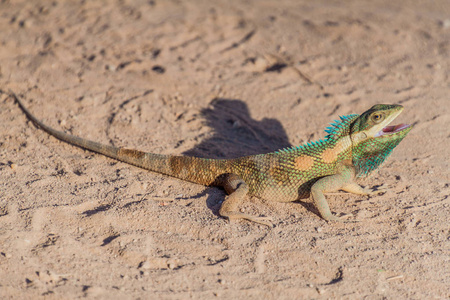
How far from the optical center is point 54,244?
411cm

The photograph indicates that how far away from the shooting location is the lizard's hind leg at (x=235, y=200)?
186 inches

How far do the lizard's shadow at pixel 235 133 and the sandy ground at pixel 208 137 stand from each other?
3 centimetres

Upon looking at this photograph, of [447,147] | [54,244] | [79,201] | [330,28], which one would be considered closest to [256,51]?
[330,28]

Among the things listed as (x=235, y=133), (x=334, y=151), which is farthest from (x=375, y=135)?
(x=235, y=133)

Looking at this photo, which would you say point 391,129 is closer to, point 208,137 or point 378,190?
point 378,190

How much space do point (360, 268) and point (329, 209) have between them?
33.2 inches

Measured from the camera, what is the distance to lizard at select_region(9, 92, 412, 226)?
4.88 meters

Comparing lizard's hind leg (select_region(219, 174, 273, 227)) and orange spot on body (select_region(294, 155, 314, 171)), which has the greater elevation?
orange spot on body (select_region(294, 155, 314, 171))

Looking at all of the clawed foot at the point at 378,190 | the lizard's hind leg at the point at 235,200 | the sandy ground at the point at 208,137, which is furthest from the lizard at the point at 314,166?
the clawed foot at the point at 378,190

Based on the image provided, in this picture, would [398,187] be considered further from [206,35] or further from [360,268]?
[206,35]

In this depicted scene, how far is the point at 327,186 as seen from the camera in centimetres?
490

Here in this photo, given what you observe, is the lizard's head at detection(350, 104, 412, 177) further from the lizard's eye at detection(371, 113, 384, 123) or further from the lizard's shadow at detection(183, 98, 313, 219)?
the lizard's shadow at detection(183, 98, 313, 219)

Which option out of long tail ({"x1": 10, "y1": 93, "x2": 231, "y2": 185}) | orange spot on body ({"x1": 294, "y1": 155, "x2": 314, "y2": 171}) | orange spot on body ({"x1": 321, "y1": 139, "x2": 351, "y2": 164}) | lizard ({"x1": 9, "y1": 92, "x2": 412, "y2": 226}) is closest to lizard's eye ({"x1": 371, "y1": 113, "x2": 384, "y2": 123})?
lizard ({"x1": 9, "y1": 92, "x2": 412, "y2": 226})

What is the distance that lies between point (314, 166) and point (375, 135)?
0.76 meters
